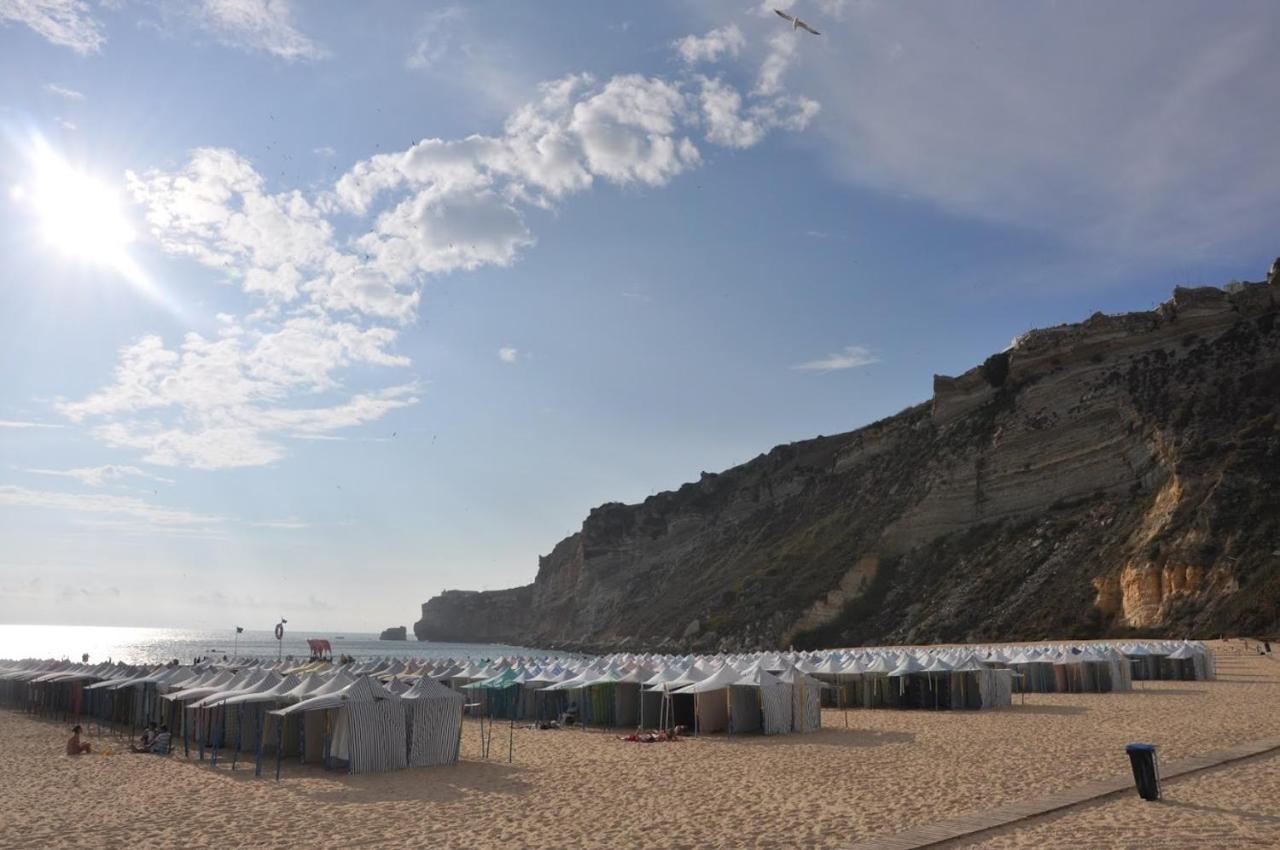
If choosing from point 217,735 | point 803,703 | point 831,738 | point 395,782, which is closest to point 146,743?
point 217,735

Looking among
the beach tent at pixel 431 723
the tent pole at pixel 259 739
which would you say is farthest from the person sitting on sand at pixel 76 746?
the beach tent at pixel 431 723

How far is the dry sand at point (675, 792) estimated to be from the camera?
11.7m

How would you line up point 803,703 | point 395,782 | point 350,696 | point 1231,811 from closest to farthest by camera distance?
point 1231,811 → point 395,782 → point 350,696 → point 803,703

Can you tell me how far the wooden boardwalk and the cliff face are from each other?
113ft

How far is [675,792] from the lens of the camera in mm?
14969

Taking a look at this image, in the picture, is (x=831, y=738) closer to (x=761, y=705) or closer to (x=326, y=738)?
(x=761, y=705)

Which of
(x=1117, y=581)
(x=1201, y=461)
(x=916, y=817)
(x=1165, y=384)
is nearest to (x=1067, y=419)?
(x=1165, y=384)

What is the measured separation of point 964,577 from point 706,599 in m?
33.4

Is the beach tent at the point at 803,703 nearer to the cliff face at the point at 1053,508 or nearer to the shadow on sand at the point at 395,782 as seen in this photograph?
the shadow on sand at the point at 395,782

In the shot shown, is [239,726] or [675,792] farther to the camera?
[239,726]

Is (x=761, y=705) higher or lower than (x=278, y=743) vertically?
higher

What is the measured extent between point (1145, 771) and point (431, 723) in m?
13.3

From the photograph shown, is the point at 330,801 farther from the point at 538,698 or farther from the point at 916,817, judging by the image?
the point at 538,698

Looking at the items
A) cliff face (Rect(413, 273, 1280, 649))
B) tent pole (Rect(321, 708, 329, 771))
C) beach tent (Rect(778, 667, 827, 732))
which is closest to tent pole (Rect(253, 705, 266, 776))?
tent pole (Rect(321, 708, 329, 771))
